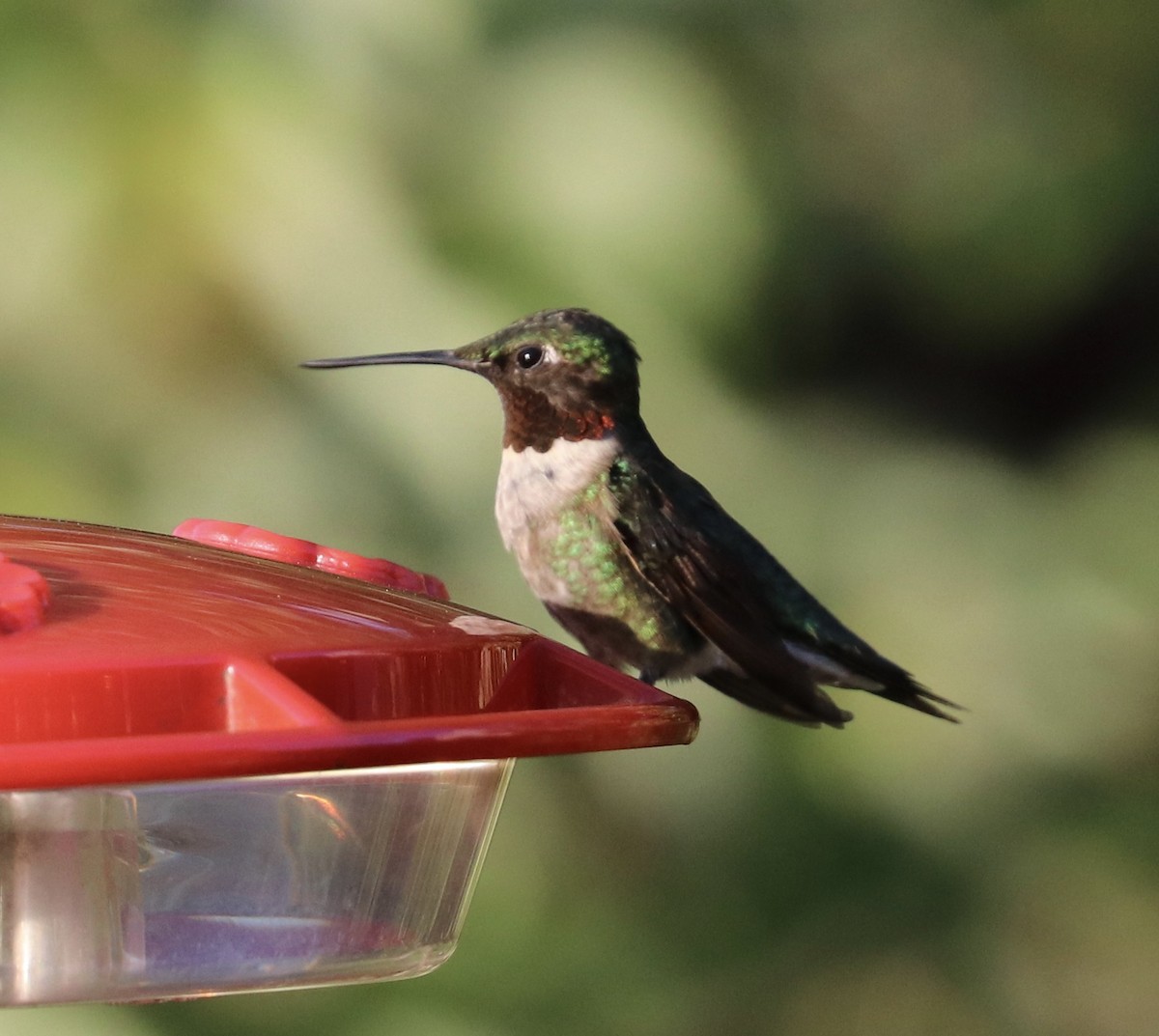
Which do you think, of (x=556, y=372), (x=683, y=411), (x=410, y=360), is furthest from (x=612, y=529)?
(x=683, y=411)


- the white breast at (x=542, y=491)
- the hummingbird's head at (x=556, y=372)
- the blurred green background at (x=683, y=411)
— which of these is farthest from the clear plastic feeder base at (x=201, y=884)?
the blurred green background at (x=683, y=411)

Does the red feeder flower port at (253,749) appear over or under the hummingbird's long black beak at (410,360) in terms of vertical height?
under

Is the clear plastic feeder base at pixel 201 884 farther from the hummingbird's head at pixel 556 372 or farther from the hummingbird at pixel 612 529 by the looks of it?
the hummingbird's head at pixel 556 372

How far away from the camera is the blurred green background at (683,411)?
3.51 m

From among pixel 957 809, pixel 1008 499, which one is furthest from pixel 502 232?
pixel 957 809

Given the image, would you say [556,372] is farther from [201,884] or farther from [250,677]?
[250,677]

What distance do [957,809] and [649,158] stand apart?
1511 mm

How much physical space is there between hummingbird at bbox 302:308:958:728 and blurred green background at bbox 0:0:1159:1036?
566 mm

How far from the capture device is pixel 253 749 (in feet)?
3.24

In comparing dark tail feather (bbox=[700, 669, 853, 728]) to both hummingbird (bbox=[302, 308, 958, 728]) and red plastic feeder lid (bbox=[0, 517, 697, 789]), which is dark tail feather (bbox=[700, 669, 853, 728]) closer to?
hummingbird (bbox=[302, 308, 958, 728])

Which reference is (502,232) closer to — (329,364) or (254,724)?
(329,364)

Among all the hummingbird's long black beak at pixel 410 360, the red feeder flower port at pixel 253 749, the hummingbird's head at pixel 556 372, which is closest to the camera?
the red feeder flower port at pixel 253 749

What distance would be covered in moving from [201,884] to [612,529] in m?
1.53

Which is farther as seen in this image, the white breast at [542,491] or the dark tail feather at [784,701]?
the white breast at [542,491]
